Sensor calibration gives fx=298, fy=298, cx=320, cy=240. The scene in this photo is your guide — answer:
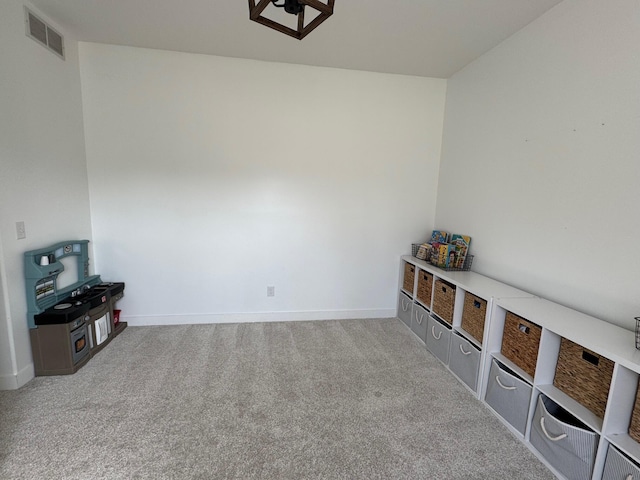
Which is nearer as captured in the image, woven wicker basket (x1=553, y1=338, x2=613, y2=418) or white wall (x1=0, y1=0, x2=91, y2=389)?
woven wicker basket (x1=553, y1=338, x2=613, y2=418)

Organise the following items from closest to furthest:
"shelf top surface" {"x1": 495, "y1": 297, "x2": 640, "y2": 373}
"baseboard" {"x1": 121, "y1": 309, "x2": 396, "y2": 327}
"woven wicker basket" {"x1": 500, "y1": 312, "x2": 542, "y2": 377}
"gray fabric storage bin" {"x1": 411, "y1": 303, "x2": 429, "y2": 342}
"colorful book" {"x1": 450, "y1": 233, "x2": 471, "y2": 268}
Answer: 1. "shelf top surface" {"x1": 495, "y1": 297, "x2": 640, "y2": 373}
2. "woven wicker basket" {"x1": 500, "y1": 312, "x2": 542, "y2": 377}
3. "colorful book" {"x1": 450, "y1": 233, "x2": 471, "y2": 268}
4. "gray fabric storage bin" {"x1": 411, "y1": 303, "x2": 429, "y2": 342}
5. "baseboard" {"x1": 121, "y1": 309, "x2": 396, "y2": 327}

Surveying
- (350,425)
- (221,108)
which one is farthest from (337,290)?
(221,108)

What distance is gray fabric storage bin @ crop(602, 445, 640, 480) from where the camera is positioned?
120 centimetres

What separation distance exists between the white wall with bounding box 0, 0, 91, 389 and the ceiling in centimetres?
36

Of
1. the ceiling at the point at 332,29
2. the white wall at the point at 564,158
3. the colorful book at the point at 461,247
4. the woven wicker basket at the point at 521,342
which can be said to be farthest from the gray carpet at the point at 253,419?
the ceiling at the point at 332,29

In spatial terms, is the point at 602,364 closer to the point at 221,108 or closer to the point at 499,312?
the point at 499,312

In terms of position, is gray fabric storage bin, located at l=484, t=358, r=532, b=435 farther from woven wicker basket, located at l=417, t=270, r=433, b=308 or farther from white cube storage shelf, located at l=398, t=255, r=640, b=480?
woven wicker basket, located at l=417, t=270, r=433, b=308

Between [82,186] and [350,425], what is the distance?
3012 millimetres

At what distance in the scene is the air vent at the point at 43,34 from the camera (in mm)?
2105

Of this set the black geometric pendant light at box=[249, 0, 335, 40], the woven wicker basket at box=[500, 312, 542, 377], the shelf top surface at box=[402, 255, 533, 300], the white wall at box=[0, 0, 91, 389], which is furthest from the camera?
the shelf top surface at box=[402, 255, 533, 300]

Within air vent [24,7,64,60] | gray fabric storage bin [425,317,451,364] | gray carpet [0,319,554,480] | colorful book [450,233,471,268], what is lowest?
gray carpet [0,319,554,480]

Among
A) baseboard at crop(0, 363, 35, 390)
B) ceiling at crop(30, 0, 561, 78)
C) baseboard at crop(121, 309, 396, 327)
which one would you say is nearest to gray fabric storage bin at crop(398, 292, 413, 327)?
baseboard at crop(121, 309, 396, 327)

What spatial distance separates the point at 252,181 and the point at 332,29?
58.7 inches

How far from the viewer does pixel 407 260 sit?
126 inches
